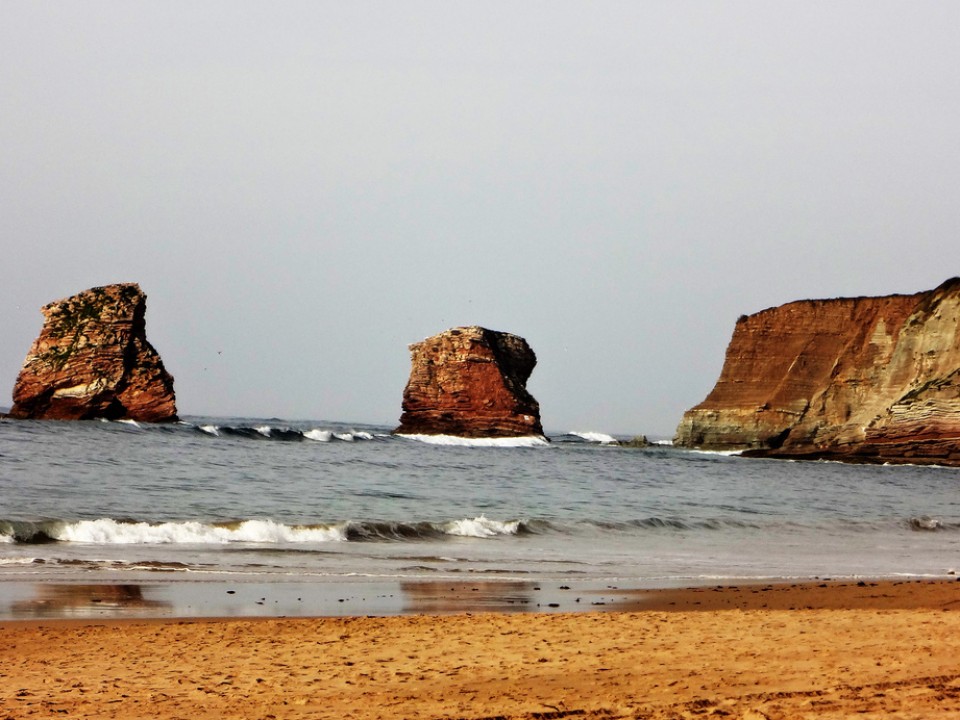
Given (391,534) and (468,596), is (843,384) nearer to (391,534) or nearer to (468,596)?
(391,534)

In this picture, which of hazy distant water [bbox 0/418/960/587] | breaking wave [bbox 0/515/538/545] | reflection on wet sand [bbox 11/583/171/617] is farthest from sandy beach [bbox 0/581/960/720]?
breaking wave [bbox 0/515/538/545]

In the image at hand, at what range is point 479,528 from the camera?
19.9 m

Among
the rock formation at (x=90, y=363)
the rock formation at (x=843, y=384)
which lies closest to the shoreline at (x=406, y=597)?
the rock formation at (x=90, y=363)

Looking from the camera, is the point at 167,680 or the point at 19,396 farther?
the point at 19,396

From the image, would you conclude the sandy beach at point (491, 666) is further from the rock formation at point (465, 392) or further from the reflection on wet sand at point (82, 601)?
the rock formation at point (465, 392)

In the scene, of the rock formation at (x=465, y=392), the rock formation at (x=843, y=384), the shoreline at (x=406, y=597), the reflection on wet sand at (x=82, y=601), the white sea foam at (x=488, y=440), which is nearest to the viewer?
the reflection on wet sand at (x=82, y=601)

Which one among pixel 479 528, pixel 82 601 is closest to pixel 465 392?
pixel 479 528

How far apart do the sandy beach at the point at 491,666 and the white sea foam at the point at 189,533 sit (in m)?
7.27

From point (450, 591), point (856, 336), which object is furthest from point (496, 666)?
point (856, 336)

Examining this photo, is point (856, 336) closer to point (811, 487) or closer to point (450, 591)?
point (811, 487)

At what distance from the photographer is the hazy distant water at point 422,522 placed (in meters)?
14.3

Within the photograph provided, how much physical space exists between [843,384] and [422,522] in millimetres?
59652

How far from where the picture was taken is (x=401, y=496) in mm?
25156

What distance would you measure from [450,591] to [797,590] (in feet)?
15.1
